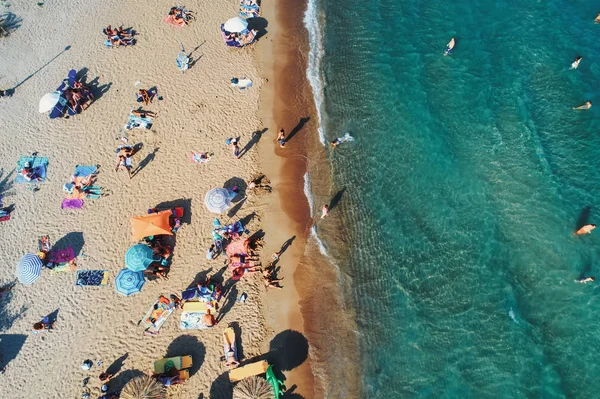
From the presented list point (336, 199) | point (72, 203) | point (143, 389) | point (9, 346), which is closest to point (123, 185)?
point (72, 203)

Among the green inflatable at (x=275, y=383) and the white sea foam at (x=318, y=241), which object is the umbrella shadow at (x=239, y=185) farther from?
the green inflatable at (x=275, y=383)

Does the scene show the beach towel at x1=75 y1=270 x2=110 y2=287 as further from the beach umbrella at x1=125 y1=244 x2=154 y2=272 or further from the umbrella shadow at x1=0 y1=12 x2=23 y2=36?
the umbrella shadow at x1=0 y1=12 x2=23 y2=36

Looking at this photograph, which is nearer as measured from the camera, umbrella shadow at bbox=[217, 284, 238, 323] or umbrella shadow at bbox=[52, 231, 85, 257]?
umbrella shadow at bbox=[217, 284, 238, 323]

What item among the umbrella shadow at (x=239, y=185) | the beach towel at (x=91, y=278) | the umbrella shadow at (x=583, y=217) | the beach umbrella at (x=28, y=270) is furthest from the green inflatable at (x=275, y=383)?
the umbrella shadow at (x=583, y=217)

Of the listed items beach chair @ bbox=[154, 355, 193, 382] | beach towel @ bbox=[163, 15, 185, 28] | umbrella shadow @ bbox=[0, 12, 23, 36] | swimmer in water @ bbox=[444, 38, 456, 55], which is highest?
swimmer in water @ bbox=[444, 38, 456, 55]

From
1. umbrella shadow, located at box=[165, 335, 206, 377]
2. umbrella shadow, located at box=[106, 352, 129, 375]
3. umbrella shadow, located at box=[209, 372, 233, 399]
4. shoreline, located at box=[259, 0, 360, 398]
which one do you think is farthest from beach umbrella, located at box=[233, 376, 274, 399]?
umbrella shadow, located at box=[106, 352, 129, 375]

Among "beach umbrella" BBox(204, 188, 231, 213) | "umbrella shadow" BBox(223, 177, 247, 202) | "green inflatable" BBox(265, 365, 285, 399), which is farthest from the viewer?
"umbrella shadow" BBox(223, 177, 247, 202)
